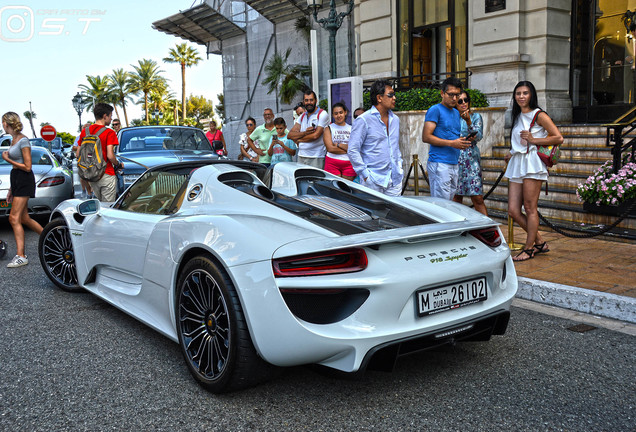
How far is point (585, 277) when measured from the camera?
17.3 ft

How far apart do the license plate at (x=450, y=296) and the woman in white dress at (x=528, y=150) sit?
9.83ft

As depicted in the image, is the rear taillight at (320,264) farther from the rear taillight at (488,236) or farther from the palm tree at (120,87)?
the palm tree at (120,87)

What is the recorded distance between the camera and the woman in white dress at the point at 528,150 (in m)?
5.79

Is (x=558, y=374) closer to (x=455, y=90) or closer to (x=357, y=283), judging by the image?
(x=357, y=283)

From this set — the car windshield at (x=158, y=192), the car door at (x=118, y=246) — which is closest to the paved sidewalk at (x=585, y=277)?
the car windshield at (x=158, y=192)

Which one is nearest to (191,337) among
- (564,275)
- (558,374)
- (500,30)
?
(558,374)

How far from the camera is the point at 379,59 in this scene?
55.0 feet

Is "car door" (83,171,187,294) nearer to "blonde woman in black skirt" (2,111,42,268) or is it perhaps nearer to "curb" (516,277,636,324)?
"blonde woman in black skirt" (2,111,42,268)

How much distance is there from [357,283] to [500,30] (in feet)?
39.6

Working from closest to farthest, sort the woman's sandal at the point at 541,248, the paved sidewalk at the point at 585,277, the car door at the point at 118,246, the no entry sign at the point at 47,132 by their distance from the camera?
the car door at the point at 118,246
the paved sidewalk at the point at 585,277
the woman's sandal at the point at 541,248
the no entry sign at the point at 47,132

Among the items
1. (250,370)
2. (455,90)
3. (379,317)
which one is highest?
(455,90)

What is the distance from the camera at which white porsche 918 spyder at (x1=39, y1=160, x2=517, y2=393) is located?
2.80 meters

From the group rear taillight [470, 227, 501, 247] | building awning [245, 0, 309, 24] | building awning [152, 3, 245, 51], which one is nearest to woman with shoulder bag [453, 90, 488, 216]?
rear taillight [470, 227, 501, 247]

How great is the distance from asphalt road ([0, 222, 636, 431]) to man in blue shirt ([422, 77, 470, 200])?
2208mm
